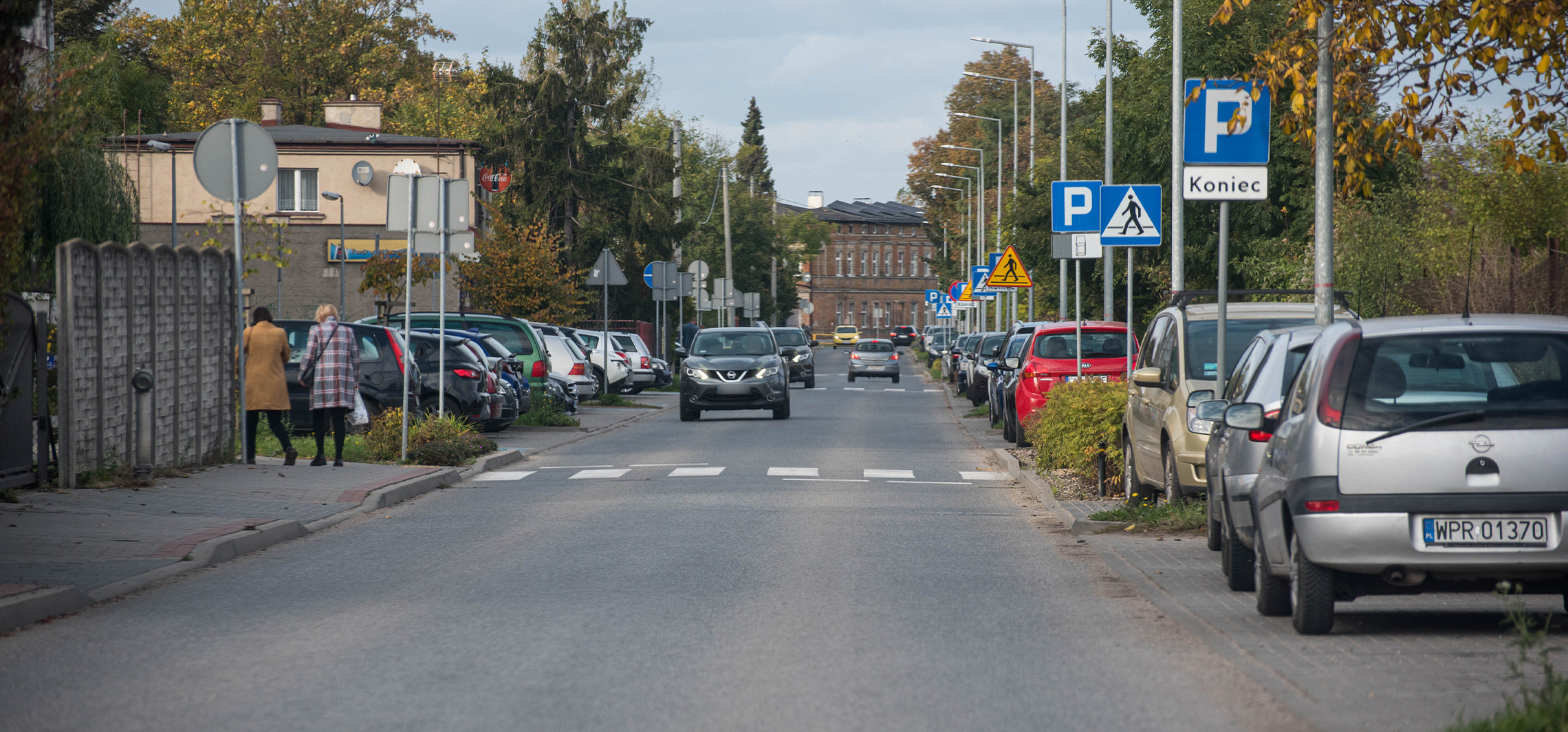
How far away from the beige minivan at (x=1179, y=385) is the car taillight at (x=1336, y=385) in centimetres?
472

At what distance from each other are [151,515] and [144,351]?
318cm

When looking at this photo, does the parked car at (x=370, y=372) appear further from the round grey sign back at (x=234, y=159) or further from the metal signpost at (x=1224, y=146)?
the metal signpost at (x=1224, y=146)

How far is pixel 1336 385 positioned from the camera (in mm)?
7527

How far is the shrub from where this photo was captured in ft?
49.7

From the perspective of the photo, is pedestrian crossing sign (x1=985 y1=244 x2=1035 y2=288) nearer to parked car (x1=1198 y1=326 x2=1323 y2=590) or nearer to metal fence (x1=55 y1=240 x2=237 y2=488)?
metal fence (x1=55 y1=240 x2=237 y2=488)

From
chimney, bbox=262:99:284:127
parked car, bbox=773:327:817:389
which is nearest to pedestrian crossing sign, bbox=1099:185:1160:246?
parked car, bbox=773:327:817:389

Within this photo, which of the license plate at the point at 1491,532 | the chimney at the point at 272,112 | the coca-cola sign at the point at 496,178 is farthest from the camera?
the chimney at the point at 272,112

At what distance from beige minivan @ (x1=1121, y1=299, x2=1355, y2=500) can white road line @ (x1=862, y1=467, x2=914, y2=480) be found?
4011 mm

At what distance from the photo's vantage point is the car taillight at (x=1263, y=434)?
8.71 meters

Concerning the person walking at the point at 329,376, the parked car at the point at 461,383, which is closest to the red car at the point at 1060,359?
the parked car at the point at 461,383

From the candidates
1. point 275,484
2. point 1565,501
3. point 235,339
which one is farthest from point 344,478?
point 1565,501

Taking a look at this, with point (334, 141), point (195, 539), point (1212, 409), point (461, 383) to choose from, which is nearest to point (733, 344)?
point (461, 383)

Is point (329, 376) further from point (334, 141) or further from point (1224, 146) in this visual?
point (334, 141)

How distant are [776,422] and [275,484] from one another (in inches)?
615
